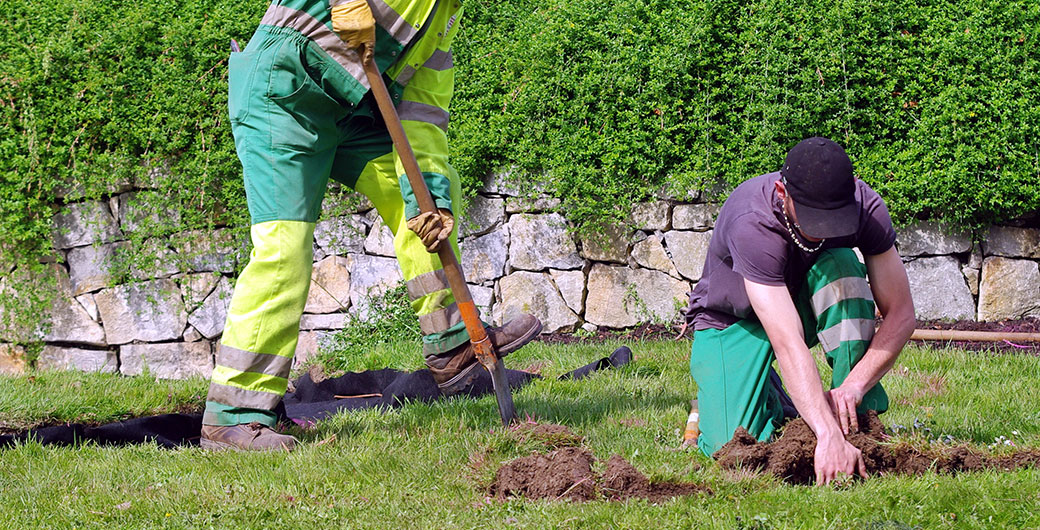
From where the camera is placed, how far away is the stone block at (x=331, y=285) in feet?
22.2

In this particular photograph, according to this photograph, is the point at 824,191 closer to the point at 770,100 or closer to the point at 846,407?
the point at 846,407

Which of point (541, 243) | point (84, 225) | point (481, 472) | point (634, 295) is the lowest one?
point (481, 472)

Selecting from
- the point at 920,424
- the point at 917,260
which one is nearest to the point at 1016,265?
the point at 917,260

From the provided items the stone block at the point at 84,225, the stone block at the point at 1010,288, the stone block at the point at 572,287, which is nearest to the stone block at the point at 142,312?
the stone block at the point at 84,225

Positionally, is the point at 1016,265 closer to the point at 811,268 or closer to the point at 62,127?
the point at 811,268

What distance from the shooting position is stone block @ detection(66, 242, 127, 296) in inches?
268

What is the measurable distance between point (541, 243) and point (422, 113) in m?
2.60

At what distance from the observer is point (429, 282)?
13.0 ft

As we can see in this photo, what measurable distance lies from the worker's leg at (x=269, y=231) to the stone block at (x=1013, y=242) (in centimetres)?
452

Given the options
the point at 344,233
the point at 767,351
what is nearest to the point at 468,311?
the point at 767,351

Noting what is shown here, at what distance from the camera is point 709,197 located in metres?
6.19

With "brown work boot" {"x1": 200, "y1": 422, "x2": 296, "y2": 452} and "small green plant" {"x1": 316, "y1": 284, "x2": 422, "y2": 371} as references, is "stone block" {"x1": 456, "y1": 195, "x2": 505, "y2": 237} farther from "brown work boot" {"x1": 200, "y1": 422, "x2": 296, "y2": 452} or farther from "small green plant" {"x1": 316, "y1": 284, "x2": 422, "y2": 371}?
"brown work boot" {"x1": 200, "y1": 422, "x2": 296, "y2": 452}

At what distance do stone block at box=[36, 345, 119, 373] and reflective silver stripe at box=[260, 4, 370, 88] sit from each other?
4.16m

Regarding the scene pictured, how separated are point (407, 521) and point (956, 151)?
175 inches
